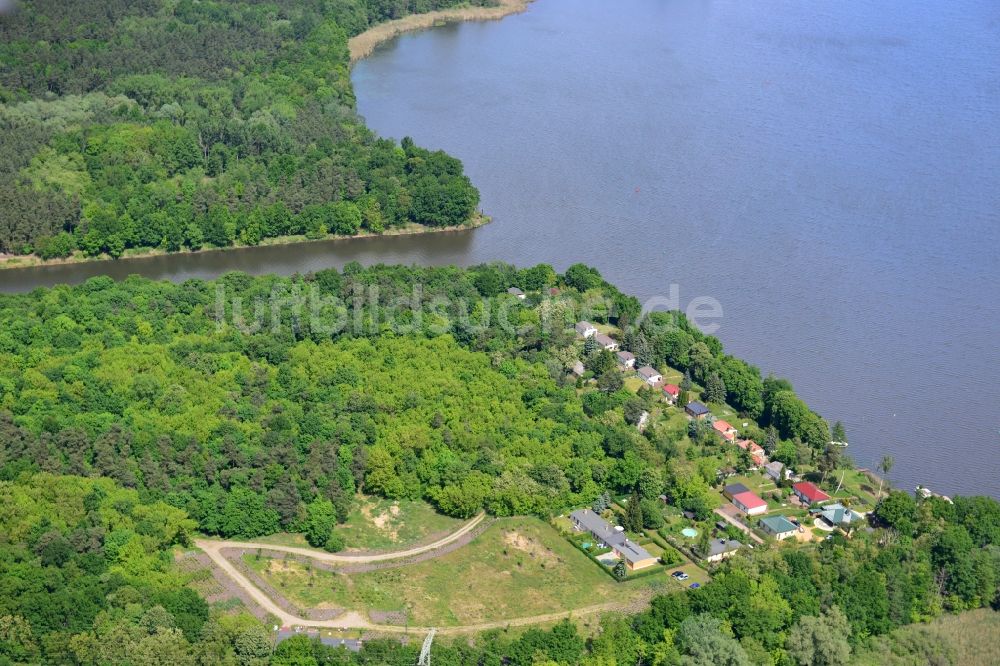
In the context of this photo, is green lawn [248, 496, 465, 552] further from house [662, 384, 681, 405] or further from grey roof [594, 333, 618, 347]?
grey roof [594, 333, 618, 347]

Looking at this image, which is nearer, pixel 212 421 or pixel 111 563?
pixel 111 563

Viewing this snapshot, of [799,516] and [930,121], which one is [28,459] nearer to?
[799,516]

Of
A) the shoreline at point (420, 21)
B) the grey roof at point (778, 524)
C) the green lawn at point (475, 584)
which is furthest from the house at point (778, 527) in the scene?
the shoreline at point (420, 21)

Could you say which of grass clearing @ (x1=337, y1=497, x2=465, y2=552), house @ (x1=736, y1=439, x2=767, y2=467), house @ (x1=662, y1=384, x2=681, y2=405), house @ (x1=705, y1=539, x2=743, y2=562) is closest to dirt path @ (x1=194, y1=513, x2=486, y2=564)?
grass clearing @ (x1=337, y1=497, x2=465, y2=552)

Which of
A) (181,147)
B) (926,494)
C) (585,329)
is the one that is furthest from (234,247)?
(926,494)

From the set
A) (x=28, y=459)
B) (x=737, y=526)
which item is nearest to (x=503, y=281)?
(x=737, y=526)

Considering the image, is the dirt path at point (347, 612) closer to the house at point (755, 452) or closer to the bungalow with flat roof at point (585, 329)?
the house at point (755, 452)

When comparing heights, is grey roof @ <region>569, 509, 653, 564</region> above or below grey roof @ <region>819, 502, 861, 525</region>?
above
